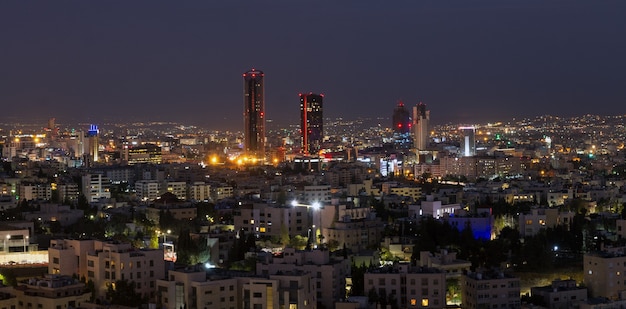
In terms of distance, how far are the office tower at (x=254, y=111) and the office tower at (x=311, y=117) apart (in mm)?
3355

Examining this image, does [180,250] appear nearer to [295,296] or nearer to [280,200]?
[295,296]

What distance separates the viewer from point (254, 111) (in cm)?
4444

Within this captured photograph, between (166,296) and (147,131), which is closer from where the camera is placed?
(166,296)

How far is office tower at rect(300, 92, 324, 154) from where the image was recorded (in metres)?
47.6

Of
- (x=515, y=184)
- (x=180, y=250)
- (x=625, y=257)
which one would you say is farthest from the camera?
(x=515, y=184)

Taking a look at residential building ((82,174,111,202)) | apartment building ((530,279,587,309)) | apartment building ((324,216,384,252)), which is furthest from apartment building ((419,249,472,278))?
residential building ((82,174,111,202))

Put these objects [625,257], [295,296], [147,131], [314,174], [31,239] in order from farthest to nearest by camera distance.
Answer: [147,131], [314,174], [31,239], [625,257], [295,296]

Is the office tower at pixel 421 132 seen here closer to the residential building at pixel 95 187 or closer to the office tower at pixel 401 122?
the office tower at pixel 401 122

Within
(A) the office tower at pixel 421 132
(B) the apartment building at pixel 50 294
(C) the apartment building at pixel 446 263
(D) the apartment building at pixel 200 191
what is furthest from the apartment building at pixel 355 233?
(A) the office tower at pixel 421 132

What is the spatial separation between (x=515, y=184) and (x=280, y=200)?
7.17m

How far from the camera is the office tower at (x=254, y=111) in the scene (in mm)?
43656

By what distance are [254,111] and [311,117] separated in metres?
4.13

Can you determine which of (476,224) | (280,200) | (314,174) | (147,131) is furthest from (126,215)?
(147,131)

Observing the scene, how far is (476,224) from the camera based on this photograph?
51.3 feet
